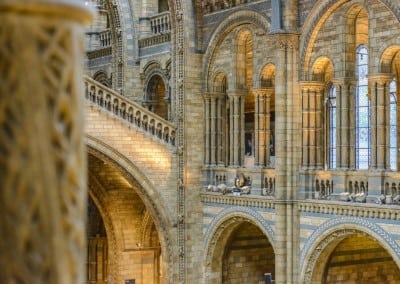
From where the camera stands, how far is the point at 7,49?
2.59 m

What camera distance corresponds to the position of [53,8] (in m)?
2.66

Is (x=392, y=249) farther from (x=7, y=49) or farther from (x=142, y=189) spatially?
(x=7, y=49)

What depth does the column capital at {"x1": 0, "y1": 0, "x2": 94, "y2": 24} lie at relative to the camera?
2557 millimetres

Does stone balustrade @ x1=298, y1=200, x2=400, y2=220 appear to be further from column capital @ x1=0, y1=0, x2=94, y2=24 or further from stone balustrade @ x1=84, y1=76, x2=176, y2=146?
column capital @ x1=0, y1=0, x2=94, y2=24

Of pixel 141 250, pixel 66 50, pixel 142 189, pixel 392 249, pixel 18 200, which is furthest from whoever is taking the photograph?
pixel 141 250

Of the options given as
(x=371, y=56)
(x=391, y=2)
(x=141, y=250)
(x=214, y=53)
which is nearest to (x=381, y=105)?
(x=371, y=56)

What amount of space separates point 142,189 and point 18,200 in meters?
20.3

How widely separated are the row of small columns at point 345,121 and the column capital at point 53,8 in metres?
15.6

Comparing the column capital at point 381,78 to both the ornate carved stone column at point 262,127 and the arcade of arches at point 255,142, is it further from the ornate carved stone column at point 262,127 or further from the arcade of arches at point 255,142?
the ornate carved stone column at point 262,127

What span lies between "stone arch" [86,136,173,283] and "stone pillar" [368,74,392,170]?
23.8 feet

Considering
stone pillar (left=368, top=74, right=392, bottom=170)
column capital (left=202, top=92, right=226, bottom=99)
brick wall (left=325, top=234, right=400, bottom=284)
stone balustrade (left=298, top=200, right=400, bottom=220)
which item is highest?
column capital (left=202, top=92, right=226, bottom=99)

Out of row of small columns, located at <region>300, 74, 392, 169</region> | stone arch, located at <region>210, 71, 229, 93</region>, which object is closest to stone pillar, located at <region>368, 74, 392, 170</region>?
row of small columns, located at <region>300, 74, 392, 169</region>

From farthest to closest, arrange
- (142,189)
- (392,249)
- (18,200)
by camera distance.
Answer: (142,189) < (392,249) < (18,200)

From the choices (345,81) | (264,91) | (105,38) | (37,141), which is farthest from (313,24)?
(37,141)
